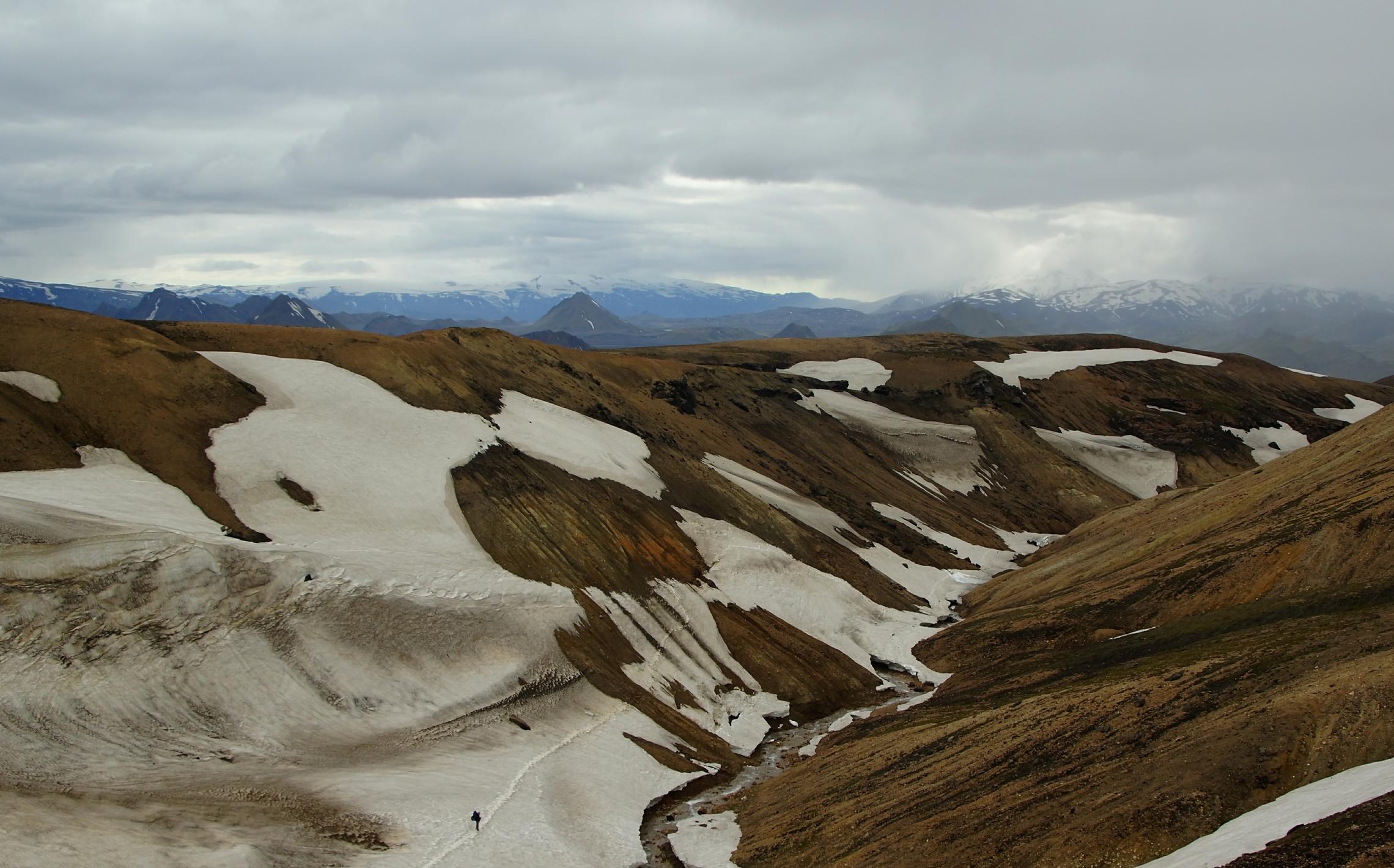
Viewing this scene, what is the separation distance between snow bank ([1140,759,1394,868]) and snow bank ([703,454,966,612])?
177 feet

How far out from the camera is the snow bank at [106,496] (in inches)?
1535

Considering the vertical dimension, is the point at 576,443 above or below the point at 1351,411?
above

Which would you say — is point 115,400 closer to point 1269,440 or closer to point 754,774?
point 754,774

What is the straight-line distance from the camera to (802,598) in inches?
2731

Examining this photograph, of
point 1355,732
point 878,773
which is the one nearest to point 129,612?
point 878,773

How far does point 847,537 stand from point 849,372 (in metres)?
76.2

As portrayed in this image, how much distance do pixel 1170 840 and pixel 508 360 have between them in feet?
234

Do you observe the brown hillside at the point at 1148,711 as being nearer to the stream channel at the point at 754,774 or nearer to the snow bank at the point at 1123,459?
the stream channel at the point at 754,774

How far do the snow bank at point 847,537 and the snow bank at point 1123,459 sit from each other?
62561mm

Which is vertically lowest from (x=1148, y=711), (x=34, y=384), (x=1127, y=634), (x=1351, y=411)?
(x=1351, y=411)

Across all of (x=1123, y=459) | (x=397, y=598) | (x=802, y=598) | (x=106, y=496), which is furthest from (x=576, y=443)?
(x=1123, y=459)

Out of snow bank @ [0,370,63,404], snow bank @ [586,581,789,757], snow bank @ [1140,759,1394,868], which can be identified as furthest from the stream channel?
snow bank @ [0,370,63,404]

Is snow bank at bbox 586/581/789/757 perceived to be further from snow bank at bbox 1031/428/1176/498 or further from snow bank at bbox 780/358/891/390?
snow bank at bbox 1031/428/1176/498

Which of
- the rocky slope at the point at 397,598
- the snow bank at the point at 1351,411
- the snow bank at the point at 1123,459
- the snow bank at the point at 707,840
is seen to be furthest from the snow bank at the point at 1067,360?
the snow bank at the point at 707,840
